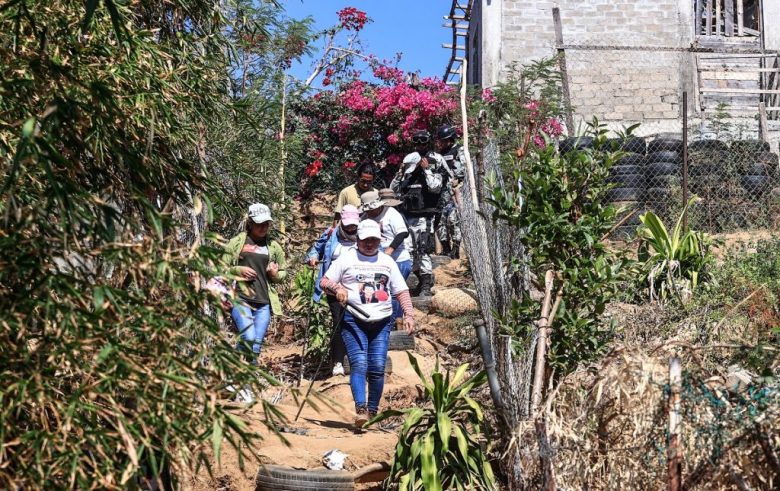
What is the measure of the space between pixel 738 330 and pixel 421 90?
8.86m

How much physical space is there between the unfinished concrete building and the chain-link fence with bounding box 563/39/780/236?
22 mm

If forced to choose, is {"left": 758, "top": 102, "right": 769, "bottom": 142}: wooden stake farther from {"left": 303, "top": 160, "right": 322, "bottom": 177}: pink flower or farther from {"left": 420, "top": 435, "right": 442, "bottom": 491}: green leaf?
{"left": 420, "top": 435, "right": 442, "bottom": 491}: green leaf

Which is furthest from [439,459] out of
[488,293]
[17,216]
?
[17,216]

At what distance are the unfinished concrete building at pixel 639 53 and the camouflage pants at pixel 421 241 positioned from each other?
6120 mm

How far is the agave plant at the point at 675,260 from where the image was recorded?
379 inches

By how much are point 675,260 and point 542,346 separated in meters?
4.30

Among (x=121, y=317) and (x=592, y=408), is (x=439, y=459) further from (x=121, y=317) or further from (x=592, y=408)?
(x=121, y=317)

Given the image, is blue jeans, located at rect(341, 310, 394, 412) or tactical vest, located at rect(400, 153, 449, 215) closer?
blue jeans, located at rect(341, 310, 394, 412)

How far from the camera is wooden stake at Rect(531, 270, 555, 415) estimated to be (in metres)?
5.81

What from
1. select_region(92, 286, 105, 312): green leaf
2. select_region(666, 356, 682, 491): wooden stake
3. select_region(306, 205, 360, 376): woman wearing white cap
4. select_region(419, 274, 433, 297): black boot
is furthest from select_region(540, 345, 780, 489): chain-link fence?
Result: select_region(419, 274, 433, 297): black boot

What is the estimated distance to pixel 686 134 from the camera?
1082 centimetres

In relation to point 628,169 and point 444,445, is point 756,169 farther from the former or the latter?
point 444,445

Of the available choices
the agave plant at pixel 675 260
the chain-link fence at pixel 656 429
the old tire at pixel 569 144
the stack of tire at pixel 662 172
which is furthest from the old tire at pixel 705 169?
the chain-link fence at pixel 656 429

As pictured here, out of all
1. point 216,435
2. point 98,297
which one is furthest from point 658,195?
point 98,297
